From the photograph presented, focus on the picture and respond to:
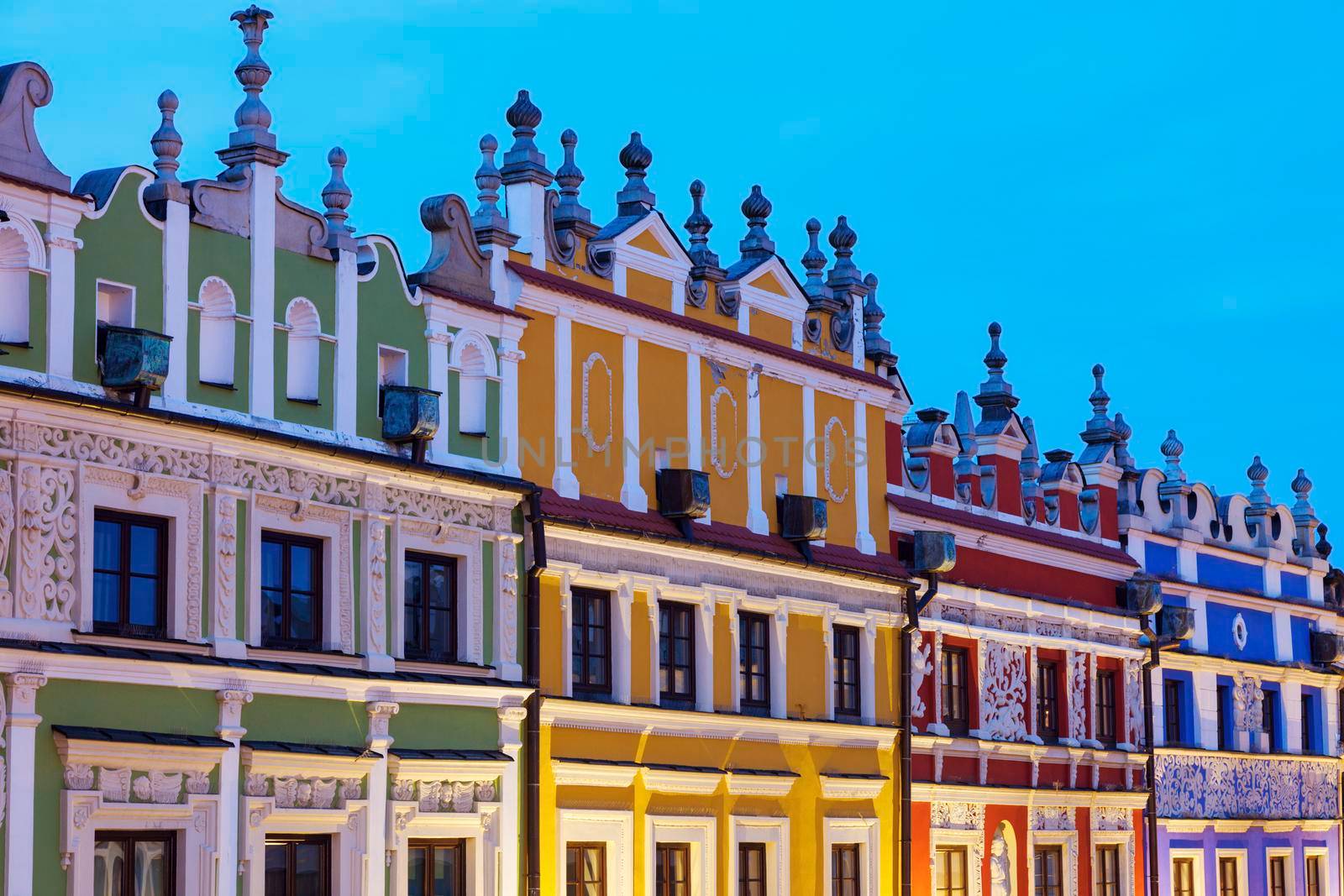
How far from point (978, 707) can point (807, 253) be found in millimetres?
7072

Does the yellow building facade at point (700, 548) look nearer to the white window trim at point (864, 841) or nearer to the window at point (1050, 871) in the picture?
the white window trim at point (864, 841)

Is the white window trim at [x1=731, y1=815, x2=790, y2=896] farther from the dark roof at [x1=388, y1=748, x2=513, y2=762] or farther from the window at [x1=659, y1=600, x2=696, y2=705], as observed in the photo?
the dark roof at [x1=388, y1=748, x2=513, y2=762]

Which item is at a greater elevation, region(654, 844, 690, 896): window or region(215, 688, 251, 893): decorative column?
region(215, 688, 251, 893): decorative column

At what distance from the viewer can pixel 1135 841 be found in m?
39.1

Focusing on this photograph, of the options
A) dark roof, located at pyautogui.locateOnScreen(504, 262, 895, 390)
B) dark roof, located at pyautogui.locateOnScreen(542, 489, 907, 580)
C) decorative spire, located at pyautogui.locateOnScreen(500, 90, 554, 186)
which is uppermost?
decorative spire, located at pyautogui.locateOnScreen(500, 90, 554, 186)

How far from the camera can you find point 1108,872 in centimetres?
3834

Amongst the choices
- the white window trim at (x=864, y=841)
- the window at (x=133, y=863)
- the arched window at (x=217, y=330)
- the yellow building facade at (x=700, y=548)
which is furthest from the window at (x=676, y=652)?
the window at (x=133, y=863)

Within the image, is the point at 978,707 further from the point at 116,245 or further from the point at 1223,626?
the point at 116,245

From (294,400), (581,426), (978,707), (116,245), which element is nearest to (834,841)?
(978,707)

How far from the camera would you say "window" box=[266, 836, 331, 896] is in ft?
77.5

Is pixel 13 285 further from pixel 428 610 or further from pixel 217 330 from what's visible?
pixel 428 610

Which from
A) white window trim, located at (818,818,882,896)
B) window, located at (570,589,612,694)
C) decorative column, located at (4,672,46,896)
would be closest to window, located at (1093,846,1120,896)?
white window trim, located at (818,818,882,896)

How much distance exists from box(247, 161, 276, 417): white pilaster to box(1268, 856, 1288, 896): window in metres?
Answer: 25.3

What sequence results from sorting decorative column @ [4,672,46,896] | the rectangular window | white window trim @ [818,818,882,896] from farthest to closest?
the rectangular window → white window trim @ [818,818,882,896] → decorative column @ [4,672,46,896]
